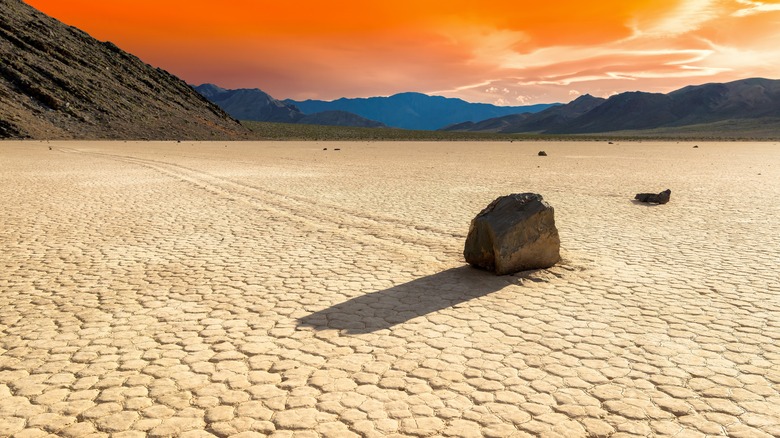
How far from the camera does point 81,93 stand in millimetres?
74562

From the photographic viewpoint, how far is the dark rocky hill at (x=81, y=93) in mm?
66062

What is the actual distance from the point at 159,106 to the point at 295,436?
90753 mm

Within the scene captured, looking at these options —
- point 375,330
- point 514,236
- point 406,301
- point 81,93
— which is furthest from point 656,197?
point 81,93

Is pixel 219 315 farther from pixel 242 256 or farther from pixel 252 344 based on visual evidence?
pixel 242 256

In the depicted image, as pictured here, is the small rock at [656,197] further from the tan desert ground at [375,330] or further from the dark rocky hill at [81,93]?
the dark rocky hill at [81,93]

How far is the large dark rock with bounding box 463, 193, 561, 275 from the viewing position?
7.20 meters

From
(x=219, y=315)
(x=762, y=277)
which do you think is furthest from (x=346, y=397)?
(x=762, y=277)

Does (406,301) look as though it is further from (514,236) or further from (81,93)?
(81,93)

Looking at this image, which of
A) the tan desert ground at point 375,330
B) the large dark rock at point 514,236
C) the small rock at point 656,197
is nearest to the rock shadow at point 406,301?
the tan desert ground at point 375,330

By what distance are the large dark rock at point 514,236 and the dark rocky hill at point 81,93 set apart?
64008mm

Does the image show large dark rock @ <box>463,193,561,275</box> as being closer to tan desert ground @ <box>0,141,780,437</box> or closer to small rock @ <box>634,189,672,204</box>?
tan desert ground @ <box>0,141,780,437</box>

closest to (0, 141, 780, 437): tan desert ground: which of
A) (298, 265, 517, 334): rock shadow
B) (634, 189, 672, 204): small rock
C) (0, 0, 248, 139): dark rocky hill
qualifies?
(298, 265, 517, 334): rock shadow

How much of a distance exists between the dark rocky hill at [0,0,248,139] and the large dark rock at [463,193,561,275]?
64.0 m

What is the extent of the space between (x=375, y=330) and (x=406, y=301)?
0.98 m
